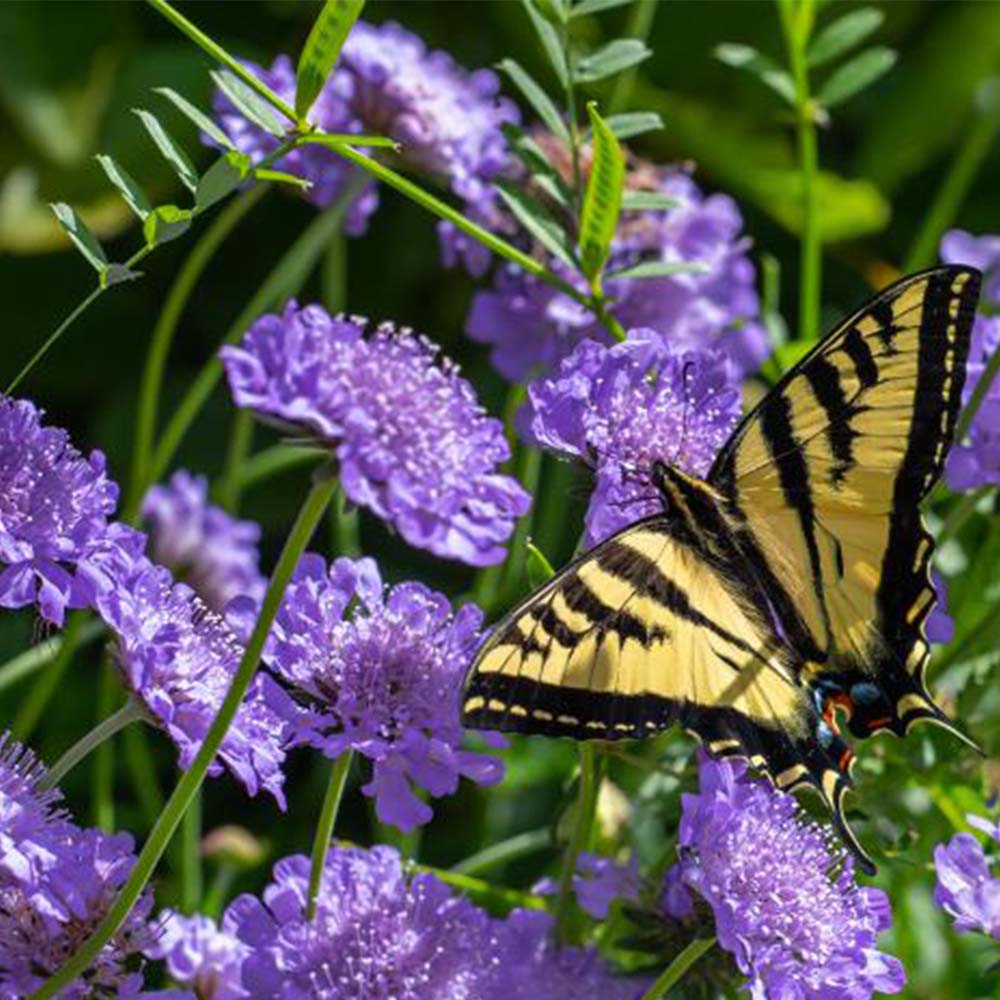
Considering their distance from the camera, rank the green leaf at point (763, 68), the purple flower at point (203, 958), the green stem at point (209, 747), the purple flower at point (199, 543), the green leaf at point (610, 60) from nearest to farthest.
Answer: the green stem at point (209, 747)
the purple flower at point (203, 958)
the green leaf at point (610, 60)
the green leaf at point (763, 68)
the purple flower at point (199, 543)

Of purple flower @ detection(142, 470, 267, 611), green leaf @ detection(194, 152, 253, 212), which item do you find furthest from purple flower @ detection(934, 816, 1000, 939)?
purple flower @ detection(142, 470, 267, 611)

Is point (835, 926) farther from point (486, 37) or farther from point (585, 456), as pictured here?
point (486, 37)

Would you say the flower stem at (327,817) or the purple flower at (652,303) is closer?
the flower stem at (327,817)

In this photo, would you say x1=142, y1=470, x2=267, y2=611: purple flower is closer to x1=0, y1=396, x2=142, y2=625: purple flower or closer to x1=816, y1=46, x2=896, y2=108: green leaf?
x1=816, y1=46, x2=896, y2=108: green leaf

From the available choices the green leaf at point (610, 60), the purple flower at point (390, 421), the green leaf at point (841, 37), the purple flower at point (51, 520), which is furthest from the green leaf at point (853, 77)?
the purple flower at point (51, 520)

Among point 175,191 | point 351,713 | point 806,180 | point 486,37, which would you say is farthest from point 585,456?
point 486,37

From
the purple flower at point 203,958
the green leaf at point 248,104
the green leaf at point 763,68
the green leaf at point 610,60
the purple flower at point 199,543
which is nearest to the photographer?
the green leaf at point 248,104

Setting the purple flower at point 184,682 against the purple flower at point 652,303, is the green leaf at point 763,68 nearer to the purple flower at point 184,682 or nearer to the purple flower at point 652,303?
the purple flower at point 652,303
